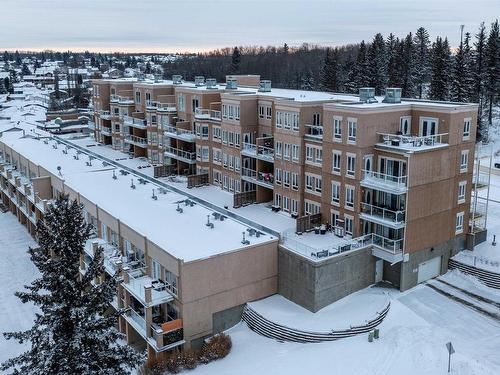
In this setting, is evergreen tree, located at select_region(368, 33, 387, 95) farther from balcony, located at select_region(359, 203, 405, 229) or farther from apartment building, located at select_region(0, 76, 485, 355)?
balcony, located at select_region(359, 203, 405, 229)

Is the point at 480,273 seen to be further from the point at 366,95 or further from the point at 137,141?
the point at 137,141

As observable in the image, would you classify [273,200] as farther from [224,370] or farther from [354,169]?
[224,370]

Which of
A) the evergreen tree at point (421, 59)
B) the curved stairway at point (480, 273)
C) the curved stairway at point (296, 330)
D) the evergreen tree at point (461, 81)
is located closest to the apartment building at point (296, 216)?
the curved stairway at point (480, 273)

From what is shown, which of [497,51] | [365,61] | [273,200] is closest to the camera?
[273,200]

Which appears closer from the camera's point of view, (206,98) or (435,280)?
(435,280)

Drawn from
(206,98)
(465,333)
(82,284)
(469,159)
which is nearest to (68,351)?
(82,284)

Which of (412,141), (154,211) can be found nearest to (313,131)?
(412,141)

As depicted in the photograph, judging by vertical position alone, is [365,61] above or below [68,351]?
above
